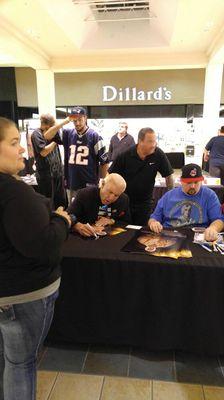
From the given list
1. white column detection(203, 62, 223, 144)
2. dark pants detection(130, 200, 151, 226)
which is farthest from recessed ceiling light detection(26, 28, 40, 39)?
dark pants detection(130, 200, 151, 226)

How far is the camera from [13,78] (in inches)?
316

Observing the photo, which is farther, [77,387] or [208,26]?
[208,26]

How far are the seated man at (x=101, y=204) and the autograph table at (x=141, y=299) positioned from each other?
1.21ft

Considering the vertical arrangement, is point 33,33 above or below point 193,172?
above

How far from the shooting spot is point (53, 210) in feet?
4.46

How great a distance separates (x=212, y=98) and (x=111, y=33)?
89.2 inches

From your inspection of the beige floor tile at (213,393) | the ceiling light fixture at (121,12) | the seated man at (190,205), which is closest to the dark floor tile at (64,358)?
the beige floor tile at (213,393)

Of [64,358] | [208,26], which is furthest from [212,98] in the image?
[64,358]

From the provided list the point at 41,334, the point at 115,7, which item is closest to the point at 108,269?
the point at 41,334

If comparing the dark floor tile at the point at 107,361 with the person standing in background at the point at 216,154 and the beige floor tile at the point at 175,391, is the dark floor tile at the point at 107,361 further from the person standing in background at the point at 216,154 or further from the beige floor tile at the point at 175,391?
the person standing in background at the point at 216,154

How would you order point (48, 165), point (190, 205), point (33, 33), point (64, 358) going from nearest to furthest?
point (64, 358)
point (190, 205)
point (48, 165)
point (33, 33)

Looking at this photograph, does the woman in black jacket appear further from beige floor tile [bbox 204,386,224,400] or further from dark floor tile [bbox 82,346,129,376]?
beige floor tile [bbox 204,386,224,400]

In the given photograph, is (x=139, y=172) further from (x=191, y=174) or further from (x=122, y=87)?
(x=122, y=87)

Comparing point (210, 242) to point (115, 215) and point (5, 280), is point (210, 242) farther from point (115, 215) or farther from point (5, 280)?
point (5, 280)
